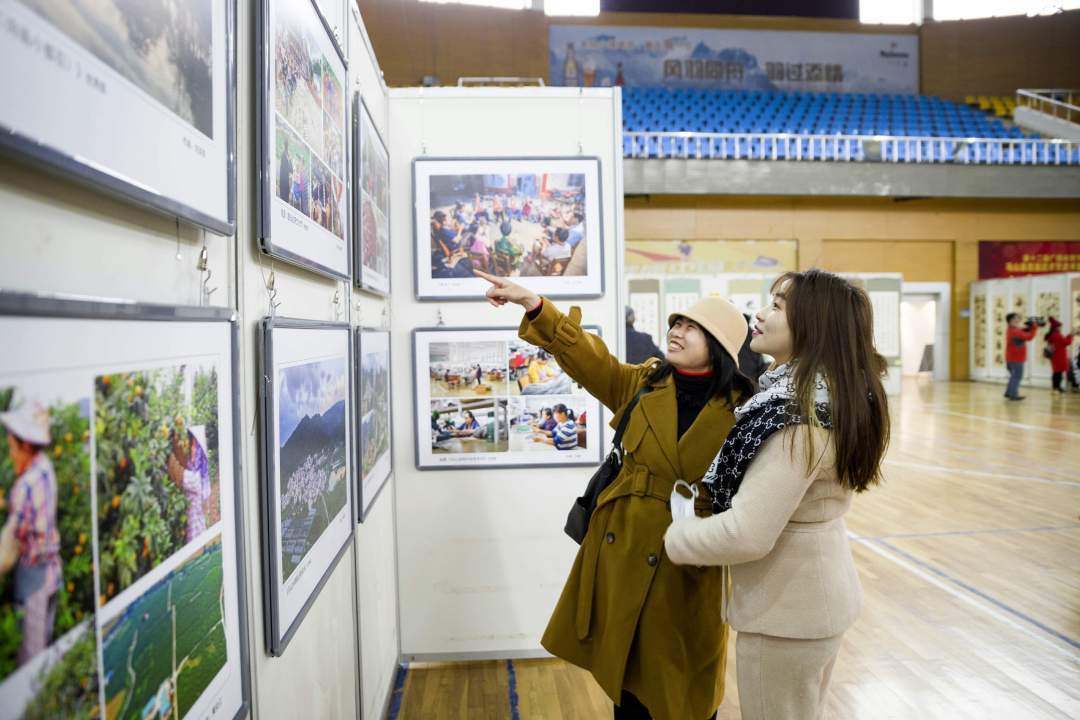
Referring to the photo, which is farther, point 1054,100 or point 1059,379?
point 1054,100

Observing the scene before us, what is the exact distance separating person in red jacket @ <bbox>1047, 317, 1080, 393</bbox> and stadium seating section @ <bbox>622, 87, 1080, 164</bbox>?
365 centimetres

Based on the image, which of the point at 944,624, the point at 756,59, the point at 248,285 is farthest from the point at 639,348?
the point at 756,59

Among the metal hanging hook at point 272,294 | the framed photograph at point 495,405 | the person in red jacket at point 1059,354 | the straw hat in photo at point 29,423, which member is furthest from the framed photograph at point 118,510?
the person in red jacket at point 1059,354

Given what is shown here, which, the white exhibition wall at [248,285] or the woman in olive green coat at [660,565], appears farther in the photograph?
the woman in olive green coat at [660,565]

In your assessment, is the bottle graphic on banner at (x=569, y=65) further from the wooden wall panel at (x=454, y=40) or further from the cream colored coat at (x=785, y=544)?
the cream colored coat at (x=785, y=544)

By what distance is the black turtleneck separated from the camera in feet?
6.42

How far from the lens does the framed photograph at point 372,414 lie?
2.13 m

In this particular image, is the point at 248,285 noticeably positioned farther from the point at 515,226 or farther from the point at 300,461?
the point at 515,226

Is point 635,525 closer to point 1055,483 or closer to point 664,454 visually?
point 664,454

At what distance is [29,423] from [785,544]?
149 centimetres

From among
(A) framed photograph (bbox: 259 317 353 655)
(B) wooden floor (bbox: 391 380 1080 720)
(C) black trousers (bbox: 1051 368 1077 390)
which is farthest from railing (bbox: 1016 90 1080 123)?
(A) framed photograph (bbox: 259 317 353 655)

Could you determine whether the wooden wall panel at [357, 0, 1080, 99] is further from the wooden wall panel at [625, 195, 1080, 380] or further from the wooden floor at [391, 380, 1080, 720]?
the wooden floor at [391, 380, 1080, 720]

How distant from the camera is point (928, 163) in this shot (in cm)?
1377

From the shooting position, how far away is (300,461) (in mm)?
1434
